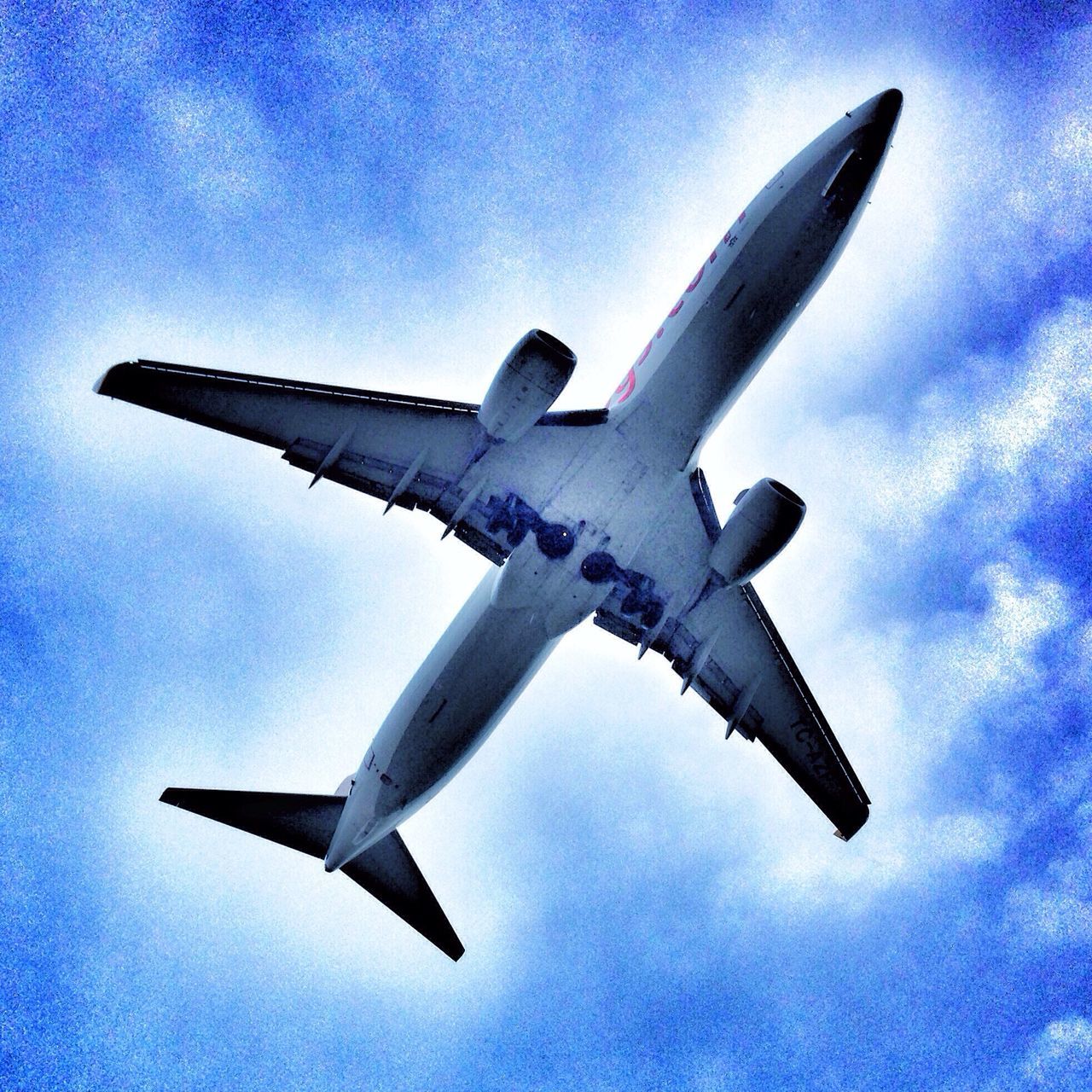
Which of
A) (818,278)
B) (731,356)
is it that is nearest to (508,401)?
(731,356)

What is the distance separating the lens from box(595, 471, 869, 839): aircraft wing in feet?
76.8

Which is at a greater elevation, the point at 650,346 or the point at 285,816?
the point at 650,346

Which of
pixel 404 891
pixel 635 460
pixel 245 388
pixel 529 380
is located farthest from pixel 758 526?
pixel 404 891

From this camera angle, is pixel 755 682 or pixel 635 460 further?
pixel 755 682

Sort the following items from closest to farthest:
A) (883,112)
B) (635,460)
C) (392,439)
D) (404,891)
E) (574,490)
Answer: (883,112), (635,460), (574,490), (392,439), (404,891)

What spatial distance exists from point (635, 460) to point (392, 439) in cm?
608

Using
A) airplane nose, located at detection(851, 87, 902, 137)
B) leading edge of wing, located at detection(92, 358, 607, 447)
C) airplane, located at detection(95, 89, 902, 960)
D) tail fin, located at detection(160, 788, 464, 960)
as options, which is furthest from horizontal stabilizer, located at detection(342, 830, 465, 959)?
airplane nose, located at detection(851, 87, 902, 137)

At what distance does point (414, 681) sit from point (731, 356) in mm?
10525

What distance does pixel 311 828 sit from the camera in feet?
77.3

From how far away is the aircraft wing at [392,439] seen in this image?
66.5 ft

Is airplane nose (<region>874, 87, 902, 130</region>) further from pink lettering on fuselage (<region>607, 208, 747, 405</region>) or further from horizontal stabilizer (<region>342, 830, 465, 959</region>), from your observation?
horizontal stabilizer (<region>342, 830, 465, 959</region>)

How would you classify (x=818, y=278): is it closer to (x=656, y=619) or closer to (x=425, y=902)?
(x=656, y=619)

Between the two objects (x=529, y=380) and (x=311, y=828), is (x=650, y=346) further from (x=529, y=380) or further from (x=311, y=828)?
(x=311, y=828)

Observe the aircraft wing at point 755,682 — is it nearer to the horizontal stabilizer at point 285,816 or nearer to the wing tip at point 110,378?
the horizontal stabilizer at point 285,816
